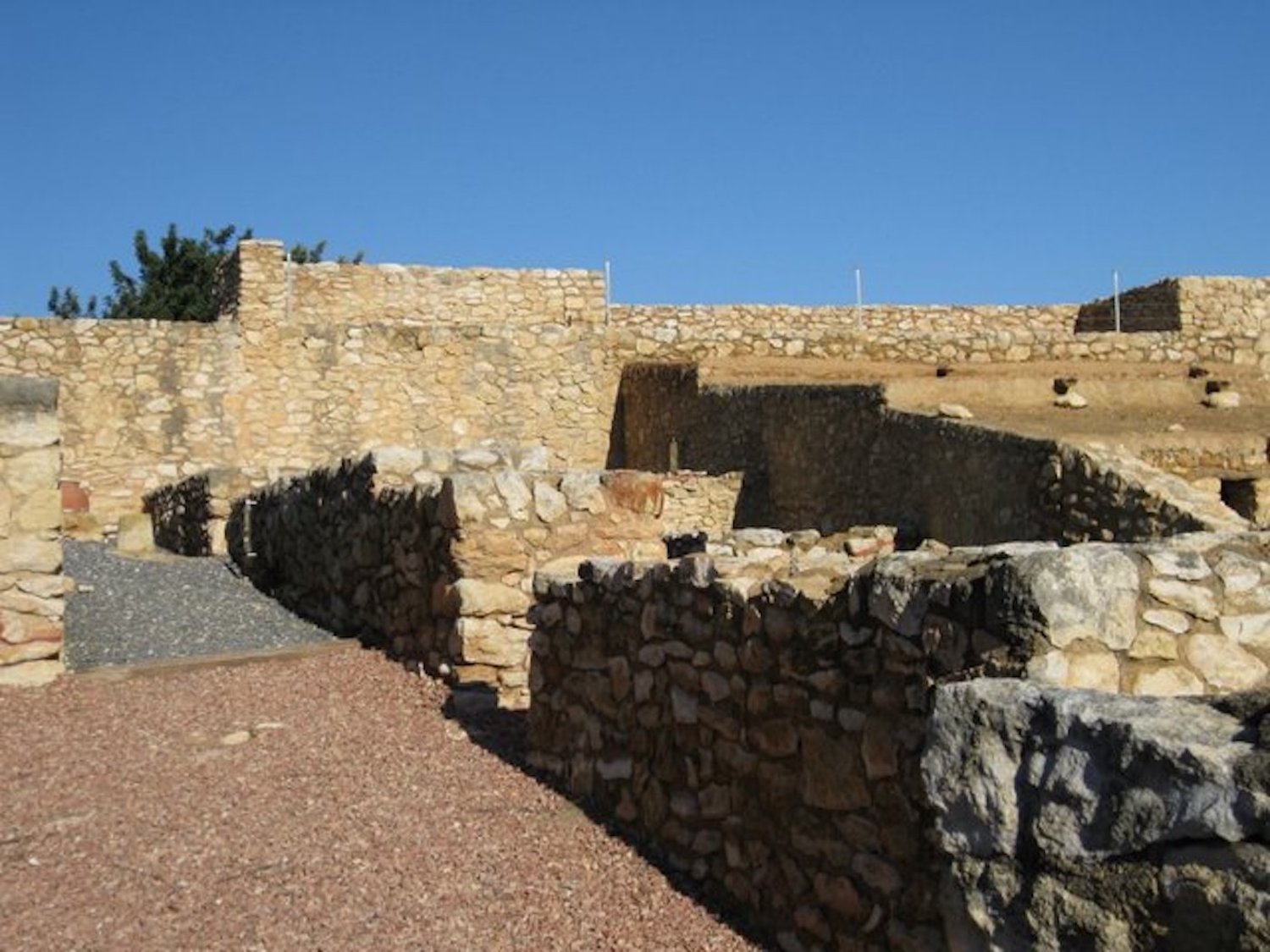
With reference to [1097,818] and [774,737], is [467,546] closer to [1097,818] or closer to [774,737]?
[774,737]

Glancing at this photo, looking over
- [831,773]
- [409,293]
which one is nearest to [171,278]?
[409,293]

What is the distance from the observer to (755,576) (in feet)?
15.7

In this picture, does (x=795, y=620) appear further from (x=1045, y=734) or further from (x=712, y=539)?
(x=712, y=539)

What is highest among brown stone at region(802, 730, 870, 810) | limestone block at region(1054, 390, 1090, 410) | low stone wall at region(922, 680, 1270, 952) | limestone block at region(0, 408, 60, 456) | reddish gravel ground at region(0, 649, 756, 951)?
limestone block at region(0, 408, 60, 456)

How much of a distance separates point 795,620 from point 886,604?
1.83 feet

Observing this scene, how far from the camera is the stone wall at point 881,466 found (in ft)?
33.8

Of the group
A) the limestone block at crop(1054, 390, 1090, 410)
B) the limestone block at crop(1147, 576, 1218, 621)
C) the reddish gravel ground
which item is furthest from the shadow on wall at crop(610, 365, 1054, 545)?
the limestone block at crop(1147, 576, 1218, 621)

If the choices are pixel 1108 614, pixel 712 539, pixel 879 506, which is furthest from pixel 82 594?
pixel 1108 614

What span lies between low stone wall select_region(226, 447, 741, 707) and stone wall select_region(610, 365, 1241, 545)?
4.03 m

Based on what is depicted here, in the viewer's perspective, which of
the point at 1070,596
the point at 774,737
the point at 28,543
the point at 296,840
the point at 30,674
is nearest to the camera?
the point at 1070,596

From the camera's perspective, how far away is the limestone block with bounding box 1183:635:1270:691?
325cm

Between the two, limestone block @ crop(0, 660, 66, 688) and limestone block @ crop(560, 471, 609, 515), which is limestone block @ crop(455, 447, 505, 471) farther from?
limestone block @ crop(0, 660, 66, 688)

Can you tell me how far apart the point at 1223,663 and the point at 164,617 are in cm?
842

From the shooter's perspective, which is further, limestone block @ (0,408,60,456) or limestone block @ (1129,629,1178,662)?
limestone block @ (0,408,60,456)
